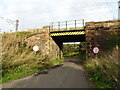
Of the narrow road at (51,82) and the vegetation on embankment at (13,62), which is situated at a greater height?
the vegetation on embankment at (13,62)

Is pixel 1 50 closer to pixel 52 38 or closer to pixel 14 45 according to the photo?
pixel 14 45

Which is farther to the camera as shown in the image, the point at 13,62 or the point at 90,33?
the point at 90,33

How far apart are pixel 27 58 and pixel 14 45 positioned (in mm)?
1790

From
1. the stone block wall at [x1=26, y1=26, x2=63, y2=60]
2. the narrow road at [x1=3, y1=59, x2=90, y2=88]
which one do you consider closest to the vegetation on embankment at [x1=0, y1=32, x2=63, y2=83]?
the narrow road at [x1=3, y1=59, x2=90, y2=88]

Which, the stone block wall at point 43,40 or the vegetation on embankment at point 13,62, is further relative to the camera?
the stone block wall at point 43,40

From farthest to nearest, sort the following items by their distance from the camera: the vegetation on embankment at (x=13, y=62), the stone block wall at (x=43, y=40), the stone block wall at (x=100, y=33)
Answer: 1. the stone block wall at (x=43, y=40)
2. the stone block wall at (x=100, y=33)
3. the vegetation on embankment at (x=13, y=62)

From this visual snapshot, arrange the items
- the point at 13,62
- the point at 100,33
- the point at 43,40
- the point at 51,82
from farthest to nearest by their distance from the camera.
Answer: the point at 43,40 < the point at 100,33 < the point at 13,62 < the point at 51,82

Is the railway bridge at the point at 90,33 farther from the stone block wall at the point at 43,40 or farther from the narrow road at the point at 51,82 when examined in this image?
the narrow road at the point at 51,82

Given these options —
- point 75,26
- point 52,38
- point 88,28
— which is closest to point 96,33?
point 88,28

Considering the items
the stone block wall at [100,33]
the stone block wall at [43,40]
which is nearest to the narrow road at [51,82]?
the stone block wall at [100,33]

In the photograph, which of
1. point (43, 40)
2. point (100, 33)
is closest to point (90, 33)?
point (100, 33)

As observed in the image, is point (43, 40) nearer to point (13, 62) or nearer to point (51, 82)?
point (13, 62)

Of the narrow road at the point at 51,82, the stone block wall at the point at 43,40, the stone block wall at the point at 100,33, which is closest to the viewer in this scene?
the narrow road at the point at 51,82

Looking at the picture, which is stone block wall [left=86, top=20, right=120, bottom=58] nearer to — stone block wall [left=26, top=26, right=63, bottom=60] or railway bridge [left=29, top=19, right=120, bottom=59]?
railway bridge [left=29, top=19, right=120, bottom=59]
